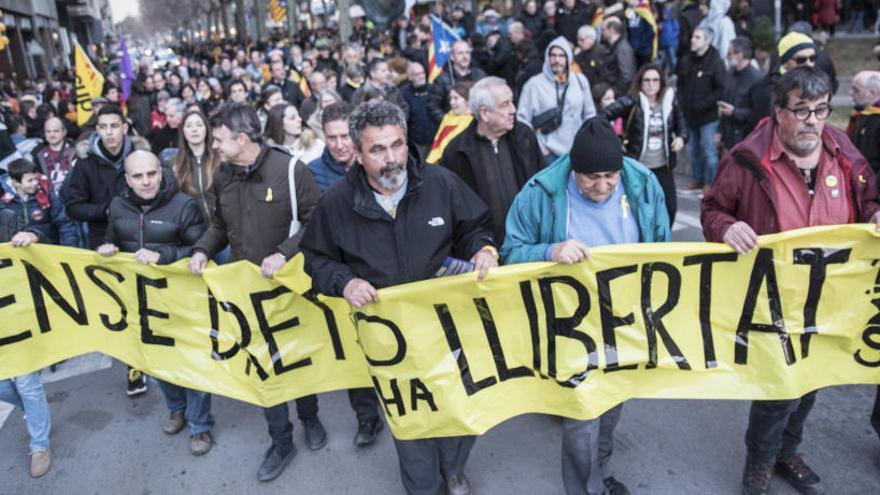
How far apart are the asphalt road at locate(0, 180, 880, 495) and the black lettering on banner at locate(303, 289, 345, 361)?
696mm

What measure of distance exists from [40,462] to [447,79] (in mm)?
5973

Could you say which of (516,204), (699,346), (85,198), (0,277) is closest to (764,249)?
(699,346)

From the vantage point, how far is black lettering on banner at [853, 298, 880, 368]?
3.03 m

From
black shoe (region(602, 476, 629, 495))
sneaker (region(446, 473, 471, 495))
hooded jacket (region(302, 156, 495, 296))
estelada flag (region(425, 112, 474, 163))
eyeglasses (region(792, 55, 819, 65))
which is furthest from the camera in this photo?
estelada flag (region(425, 112, 474, 163))

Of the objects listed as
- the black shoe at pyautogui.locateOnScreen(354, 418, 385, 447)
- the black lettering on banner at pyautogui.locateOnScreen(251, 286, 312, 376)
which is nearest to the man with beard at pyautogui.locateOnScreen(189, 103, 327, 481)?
the black lettering on banner at pyautogui.locateOnScreen(251, 286, 312, 376)

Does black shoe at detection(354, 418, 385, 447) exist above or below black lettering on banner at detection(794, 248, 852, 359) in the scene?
below

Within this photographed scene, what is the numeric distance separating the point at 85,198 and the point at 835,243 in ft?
15.4

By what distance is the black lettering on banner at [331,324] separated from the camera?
3.52 meters

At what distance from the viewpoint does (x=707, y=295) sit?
3016mm

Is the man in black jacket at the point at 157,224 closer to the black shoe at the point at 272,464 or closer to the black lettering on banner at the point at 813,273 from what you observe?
the black shoe at the point at 272,464

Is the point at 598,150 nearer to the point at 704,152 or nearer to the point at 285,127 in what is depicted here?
the point at 285,127

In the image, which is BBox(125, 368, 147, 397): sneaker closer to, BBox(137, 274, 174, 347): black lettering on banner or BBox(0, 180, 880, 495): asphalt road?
BBox(0, 180, 880, 495): asphalt road

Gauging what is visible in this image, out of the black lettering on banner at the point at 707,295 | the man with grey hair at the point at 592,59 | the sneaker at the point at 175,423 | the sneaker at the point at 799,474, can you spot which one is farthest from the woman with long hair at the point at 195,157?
the man with grey hair at the point at 592,59

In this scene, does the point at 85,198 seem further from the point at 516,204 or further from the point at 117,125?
the point at 516,204
